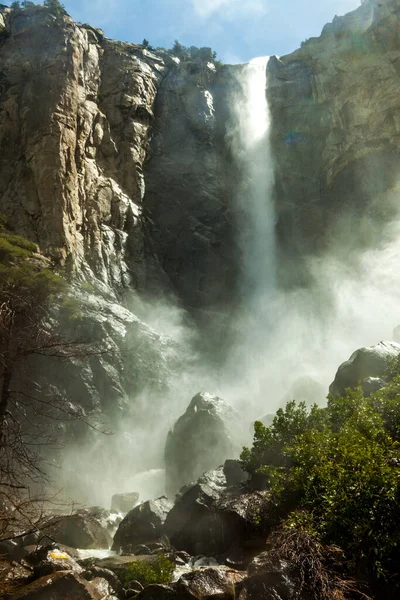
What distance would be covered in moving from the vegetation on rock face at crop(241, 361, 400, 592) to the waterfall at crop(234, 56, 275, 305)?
2610 cm

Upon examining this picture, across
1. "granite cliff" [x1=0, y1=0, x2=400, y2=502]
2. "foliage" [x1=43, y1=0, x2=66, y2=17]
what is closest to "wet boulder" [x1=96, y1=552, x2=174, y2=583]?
"granite cliff" [x1=0, y1=0, x2=400, y2=502]

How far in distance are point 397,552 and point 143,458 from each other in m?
17.3

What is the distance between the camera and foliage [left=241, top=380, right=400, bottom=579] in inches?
285

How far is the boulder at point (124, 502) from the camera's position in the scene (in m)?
18.4

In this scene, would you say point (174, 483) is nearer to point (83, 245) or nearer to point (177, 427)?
point (177, 427)

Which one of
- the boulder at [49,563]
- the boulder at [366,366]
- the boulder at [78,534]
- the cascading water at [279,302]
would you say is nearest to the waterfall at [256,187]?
the cascading water at [279,302]

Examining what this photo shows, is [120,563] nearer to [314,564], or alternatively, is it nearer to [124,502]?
[314,564]

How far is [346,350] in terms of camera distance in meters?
32.0

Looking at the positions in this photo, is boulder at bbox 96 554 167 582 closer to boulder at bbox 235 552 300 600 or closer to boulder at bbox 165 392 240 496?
boulder at bbox 235 552 300 600

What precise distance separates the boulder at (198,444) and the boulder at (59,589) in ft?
35.8

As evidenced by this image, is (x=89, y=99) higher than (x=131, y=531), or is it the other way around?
(x=89, y=99)

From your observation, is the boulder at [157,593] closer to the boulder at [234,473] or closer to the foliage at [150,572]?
the foliage at [150,572]

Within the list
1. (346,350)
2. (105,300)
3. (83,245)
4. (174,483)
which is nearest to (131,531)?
(174,483)

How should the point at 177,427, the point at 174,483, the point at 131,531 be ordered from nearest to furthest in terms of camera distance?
the point at 131,531 → the point at 174,483 → the point at 177,427
